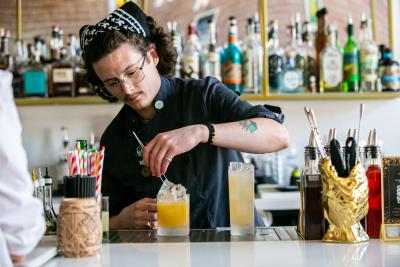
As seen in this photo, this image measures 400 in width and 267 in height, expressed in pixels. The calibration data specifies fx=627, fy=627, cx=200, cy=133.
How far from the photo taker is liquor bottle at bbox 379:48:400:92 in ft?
10.5

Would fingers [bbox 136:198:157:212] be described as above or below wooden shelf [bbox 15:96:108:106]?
below

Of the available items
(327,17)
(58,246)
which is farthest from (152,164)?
(327,17)

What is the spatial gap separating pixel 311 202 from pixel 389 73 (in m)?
1.96

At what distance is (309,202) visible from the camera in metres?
1.46

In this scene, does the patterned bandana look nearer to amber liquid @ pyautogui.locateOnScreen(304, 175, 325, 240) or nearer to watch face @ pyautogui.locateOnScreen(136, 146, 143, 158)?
watch face @ pyautogui.locateOnScreen(136, 146, 143, 158)

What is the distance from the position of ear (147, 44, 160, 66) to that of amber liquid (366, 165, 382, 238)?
820 mm

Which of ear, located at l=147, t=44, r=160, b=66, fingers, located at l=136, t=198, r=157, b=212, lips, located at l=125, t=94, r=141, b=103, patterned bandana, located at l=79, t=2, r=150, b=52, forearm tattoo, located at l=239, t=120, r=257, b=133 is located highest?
patterned bandana, located at l=79, t=2, r=150, b=52

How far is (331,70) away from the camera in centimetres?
318

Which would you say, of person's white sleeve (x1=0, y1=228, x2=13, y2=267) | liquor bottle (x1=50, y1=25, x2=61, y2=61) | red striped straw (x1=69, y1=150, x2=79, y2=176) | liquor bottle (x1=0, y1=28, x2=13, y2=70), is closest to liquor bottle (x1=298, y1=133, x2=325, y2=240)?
red striped straw (x1=69, y1=150, x2=79, y2=176)

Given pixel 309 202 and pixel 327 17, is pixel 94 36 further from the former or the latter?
pixel 327 17

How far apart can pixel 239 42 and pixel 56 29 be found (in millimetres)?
965

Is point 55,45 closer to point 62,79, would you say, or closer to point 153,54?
point 62,79

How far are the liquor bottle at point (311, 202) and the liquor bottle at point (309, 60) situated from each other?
174 centimetres

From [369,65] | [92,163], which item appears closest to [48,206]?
[92,163]
